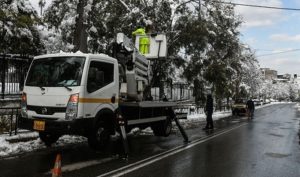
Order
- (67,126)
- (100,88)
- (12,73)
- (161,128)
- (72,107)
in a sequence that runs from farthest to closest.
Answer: (161,128), (12,73), (100,88), (72,107), (67,126)

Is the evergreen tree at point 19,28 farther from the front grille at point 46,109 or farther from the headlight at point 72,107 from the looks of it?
the headlight at point 72,107

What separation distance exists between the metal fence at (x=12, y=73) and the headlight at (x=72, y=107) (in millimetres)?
5723

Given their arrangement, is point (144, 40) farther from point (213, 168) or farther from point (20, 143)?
point (213, 168)

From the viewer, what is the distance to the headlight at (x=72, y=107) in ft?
30.0

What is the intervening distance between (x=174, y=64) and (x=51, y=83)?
16796 millimetres

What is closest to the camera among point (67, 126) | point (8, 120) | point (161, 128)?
point (67, 126)

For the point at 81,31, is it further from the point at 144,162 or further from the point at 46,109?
the point at 144,162

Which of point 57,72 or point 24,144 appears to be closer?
point 57,72

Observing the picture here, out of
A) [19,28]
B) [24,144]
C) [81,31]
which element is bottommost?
[24,144]

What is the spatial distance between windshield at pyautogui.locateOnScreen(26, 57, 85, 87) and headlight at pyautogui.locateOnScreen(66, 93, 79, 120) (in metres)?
0.35

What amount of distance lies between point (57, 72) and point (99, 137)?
6.47 ft

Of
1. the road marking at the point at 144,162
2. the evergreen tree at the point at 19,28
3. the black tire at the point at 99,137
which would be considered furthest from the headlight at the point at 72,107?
the evergreen tree at the point at 19,28

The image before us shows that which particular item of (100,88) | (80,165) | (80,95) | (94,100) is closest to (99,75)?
(100,88)

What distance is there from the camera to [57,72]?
956cm
